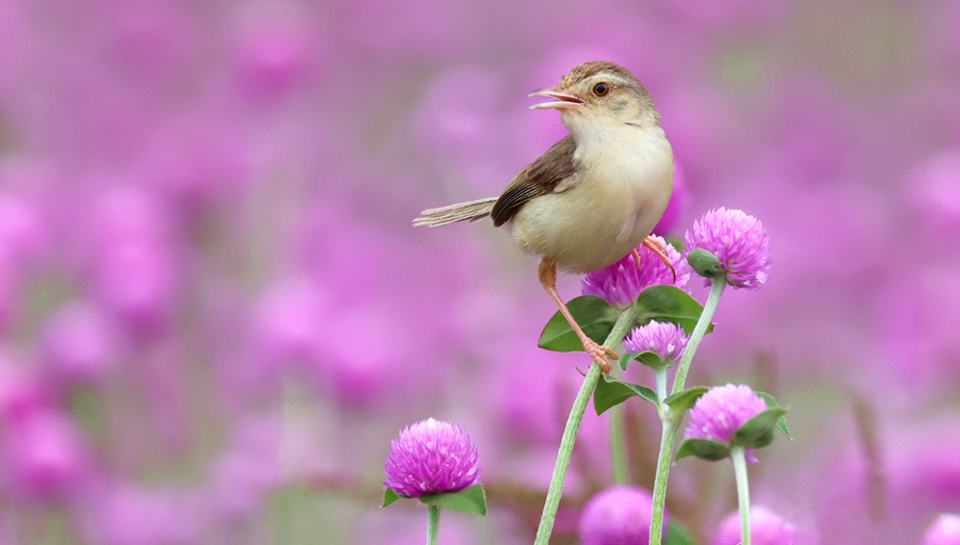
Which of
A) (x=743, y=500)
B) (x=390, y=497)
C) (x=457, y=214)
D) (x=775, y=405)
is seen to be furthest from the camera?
(x=457, y=214)

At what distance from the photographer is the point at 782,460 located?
314cm

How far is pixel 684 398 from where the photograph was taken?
3.82 ft

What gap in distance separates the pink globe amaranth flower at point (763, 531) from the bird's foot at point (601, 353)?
228mm

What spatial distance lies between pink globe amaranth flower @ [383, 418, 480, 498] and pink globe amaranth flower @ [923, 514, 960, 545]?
389 millimetres

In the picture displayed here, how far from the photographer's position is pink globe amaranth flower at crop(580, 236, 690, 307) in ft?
4.40

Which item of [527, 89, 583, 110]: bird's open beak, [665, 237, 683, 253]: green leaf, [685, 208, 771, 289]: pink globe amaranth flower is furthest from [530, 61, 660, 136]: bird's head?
[685, 208, 771, 289]: pink globe amaranth flower

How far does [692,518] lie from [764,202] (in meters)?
2.32

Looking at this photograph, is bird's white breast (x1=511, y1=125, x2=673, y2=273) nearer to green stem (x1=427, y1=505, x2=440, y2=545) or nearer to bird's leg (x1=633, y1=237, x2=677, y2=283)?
bird's leg (x1=633, y1=237, x2=677, y2=283)

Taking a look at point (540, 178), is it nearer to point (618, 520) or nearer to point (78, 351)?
point (618, 520)

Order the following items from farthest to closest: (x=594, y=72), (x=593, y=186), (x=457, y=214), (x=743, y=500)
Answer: (x=457, y=214)
(x=594, y=72)
(x=593, y=186)
(x=743, y=500)

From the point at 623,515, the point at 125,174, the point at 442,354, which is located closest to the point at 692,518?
the point at 623,515

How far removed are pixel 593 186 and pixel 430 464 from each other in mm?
299

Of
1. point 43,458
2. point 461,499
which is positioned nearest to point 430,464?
point 461,499

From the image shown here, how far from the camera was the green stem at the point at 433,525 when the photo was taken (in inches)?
47.3
